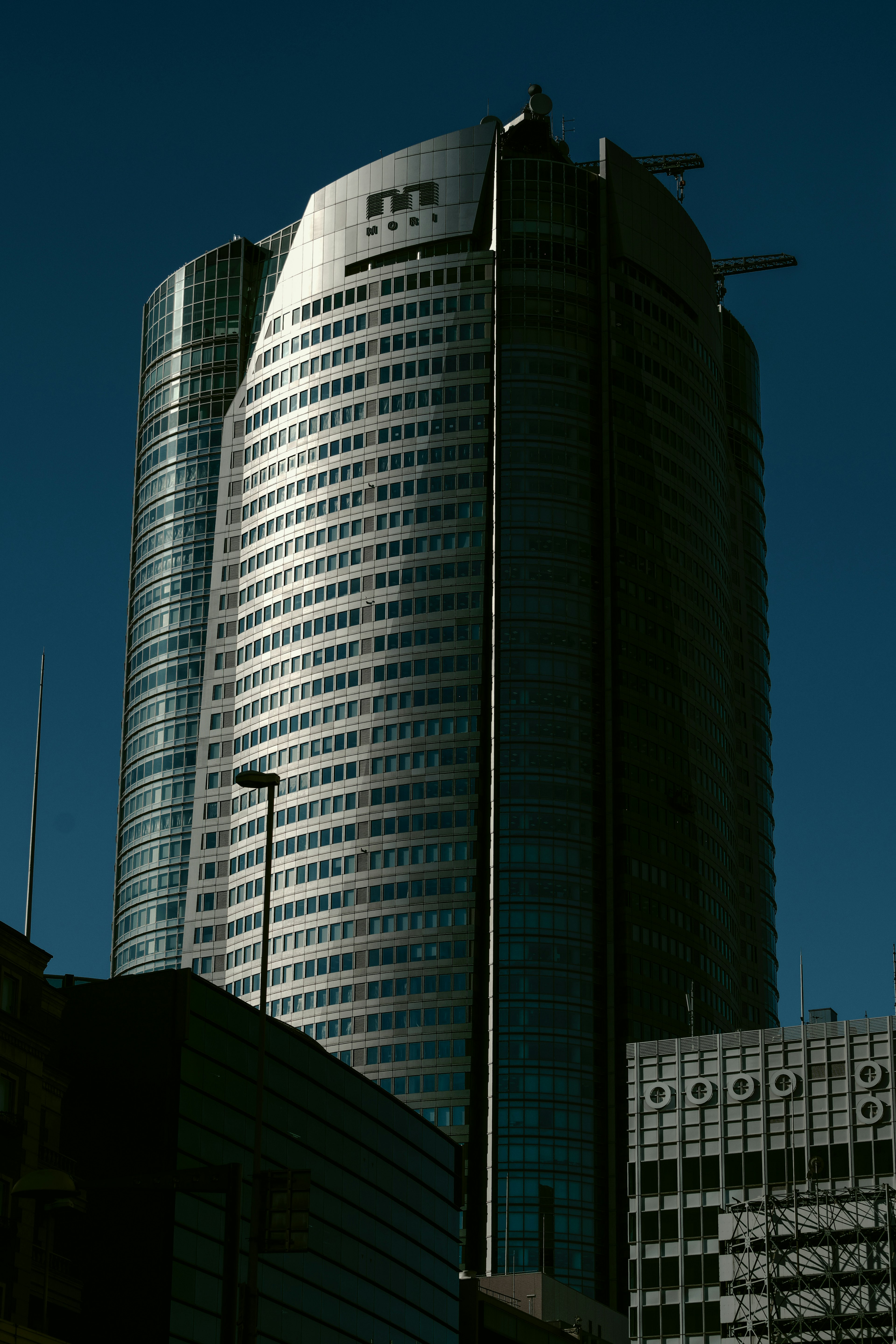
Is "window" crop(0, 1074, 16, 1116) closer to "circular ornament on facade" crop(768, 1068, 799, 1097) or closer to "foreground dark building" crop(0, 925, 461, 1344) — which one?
"foreground dark building" crop(0, 925, 461, 1344)

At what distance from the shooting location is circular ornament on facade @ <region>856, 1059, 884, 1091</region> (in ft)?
473

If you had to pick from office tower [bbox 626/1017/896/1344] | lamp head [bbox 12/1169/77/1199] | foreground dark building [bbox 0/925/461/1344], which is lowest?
lamp head [bbox 12/1169/77/1199]

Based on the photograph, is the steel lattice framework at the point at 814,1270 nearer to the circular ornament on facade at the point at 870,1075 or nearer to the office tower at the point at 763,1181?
the office tower at the point at 763,1181

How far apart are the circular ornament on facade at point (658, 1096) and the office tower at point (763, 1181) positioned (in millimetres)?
95

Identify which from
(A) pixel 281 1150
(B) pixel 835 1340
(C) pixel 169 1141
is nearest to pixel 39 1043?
(C) pixel 169 1141

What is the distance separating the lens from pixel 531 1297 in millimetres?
154375

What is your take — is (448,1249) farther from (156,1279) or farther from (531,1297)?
(531,1297)

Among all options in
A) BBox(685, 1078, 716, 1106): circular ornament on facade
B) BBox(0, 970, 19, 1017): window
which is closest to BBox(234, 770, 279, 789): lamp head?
BBox(0, 970, 19, 1017): window

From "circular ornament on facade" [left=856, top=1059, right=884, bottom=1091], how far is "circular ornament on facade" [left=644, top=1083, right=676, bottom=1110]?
13.4 meters

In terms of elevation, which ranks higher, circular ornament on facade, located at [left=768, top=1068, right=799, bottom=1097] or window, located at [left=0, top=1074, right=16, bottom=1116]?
circular ornament on facade, located at [left=768, top=1068, right=799, bottom=1097]

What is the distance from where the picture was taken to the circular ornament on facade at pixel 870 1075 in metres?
144

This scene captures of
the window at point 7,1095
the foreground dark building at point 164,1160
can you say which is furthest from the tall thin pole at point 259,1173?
the window at point 7,1095

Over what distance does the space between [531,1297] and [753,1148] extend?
19.7 meters

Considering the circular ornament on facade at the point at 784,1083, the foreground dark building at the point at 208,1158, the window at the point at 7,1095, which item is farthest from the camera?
the circular ornament on facade at the point at 784,1083
